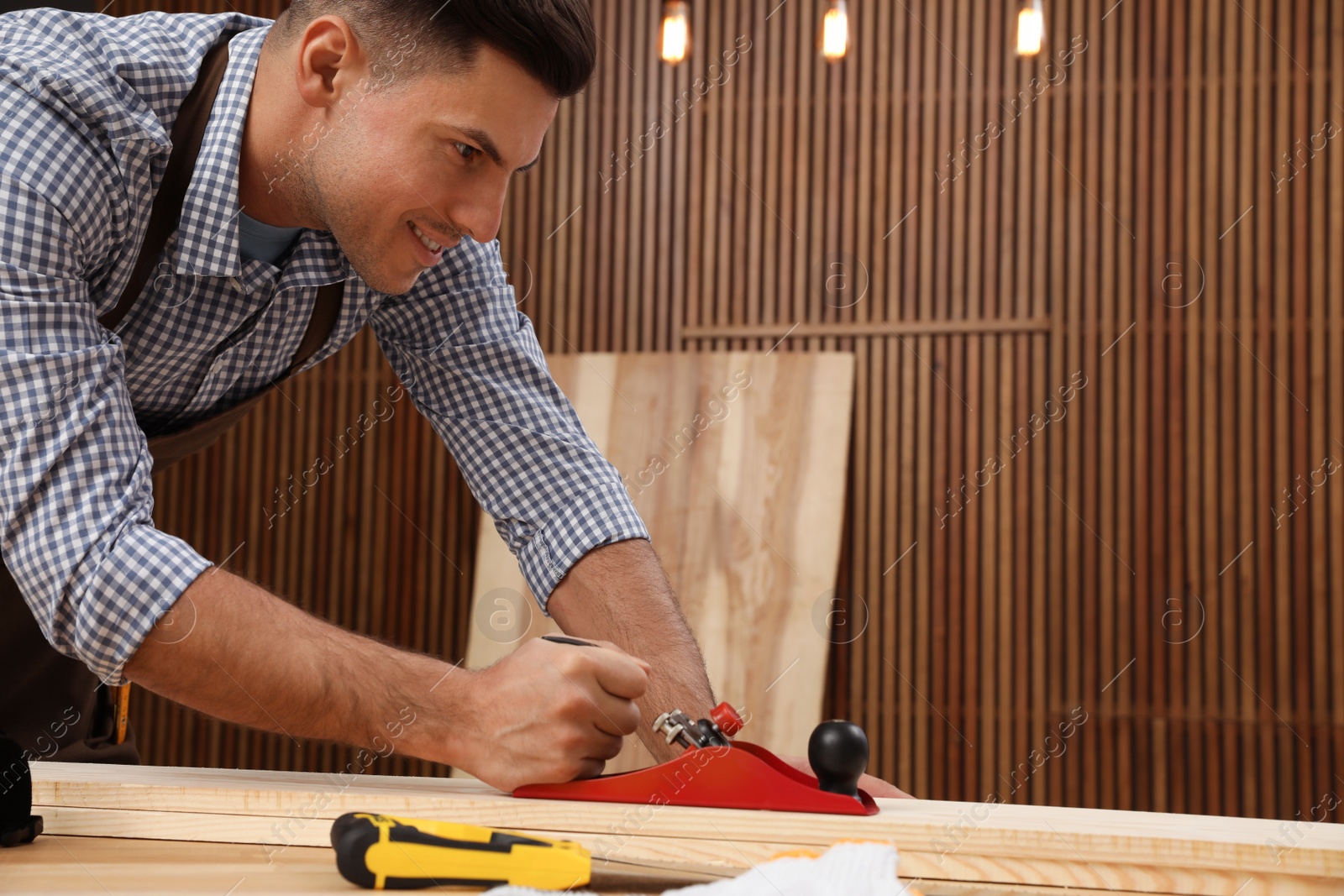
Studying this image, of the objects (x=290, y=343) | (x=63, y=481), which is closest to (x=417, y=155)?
(x=290, y=343)

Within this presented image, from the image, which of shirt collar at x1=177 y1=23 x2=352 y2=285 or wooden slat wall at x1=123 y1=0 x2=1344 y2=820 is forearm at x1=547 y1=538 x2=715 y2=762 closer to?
shirt collar at x1=177 y1=23 x2=352 y2=285

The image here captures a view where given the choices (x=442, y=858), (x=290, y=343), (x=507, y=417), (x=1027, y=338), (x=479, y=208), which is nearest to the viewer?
(x=442, y=858)

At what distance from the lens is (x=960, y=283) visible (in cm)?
424

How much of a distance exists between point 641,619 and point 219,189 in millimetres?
819

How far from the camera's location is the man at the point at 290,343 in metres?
1.17

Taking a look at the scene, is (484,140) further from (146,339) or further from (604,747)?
(604,747)

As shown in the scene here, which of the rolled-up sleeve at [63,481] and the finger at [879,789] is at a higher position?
the rolled-up sleeve at [63,481]

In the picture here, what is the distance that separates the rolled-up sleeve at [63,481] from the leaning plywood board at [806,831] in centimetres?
15

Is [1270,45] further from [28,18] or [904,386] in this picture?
[28,18]

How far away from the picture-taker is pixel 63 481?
Result: 116 cm

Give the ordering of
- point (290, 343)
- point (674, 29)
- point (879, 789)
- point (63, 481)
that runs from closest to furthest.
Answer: point (63, 481) < point (879, 789) < point (290, 343) < point (674, 29)

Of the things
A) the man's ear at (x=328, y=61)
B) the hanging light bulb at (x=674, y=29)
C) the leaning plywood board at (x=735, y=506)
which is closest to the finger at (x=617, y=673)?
the man's ear at (x=328, y=61)

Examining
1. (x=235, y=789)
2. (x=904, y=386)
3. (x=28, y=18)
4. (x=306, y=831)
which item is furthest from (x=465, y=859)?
(x=904, y=386)

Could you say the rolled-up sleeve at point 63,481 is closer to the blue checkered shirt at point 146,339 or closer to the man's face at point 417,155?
the blue checkered shirt at point 146,339
